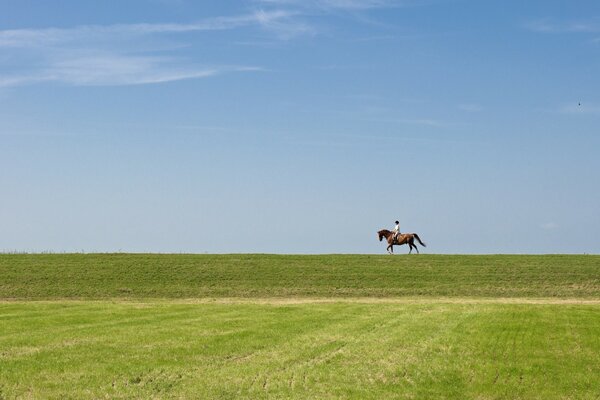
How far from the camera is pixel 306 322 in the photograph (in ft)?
112

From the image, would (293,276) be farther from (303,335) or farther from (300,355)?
(300,355)

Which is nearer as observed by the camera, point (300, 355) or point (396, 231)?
point (300, 355)

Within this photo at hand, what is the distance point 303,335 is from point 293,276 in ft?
104

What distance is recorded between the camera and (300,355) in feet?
78.8

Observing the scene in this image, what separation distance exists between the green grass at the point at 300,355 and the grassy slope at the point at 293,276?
17.4m

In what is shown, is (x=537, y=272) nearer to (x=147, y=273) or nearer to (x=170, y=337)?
(x=147, y=273)

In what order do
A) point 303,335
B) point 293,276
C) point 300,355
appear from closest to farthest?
point 300,355, point 303,335, point 293,276

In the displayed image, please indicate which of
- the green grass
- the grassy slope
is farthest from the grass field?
the grassy slope

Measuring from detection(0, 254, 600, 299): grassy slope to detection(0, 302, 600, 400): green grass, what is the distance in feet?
57.1

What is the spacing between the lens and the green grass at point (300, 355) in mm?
19125

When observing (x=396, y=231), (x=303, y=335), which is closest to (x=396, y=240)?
(x=396, y=231)

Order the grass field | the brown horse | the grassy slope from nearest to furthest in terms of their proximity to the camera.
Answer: the grass field, the grassy slope, the brown horse

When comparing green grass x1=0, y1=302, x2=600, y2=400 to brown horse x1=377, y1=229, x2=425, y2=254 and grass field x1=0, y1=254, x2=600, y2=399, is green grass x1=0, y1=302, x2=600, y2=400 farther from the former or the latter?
brown horse x1=377, y1=229, x2=425, y2=254

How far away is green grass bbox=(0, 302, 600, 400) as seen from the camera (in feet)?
62.7
